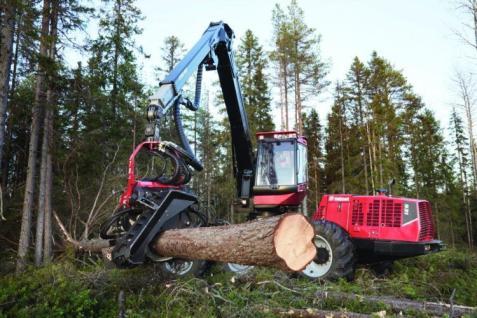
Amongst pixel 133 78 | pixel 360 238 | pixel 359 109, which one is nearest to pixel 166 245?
pixel 360 238

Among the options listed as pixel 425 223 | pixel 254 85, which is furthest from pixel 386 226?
pixel 254 85

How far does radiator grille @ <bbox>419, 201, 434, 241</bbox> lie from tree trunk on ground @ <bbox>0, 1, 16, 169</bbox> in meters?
8.33

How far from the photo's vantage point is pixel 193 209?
193 inches

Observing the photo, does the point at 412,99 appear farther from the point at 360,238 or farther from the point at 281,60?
the point at 360,238

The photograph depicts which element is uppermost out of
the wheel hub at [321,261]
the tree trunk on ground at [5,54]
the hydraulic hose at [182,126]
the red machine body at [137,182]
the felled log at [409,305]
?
the tree trunk on ground at [5,54]

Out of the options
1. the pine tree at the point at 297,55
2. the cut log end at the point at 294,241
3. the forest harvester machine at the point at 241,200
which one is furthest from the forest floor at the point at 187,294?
the pine tree at the point at 297,55

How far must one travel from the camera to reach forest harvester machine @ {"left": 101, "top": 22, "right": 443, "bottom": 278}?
4500 millimetres

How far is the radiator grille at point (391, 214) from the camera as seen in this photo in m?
6.92

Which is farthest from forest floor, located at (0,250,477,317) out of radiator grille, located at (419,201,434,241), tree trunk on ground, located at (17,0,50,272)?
tree trunk on ground, located at (17,0,50,272)

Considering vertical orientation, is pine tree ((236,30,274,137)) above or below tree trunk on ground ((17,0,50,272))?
above

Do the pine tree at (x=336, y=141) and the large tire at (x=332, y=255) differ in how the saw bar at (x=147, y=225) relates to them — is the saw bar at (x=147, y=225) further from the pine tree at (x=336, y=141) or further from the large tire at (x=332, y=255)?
the pine tree at (x=336, y=141)

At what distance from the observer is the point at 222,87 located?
26.9 feet

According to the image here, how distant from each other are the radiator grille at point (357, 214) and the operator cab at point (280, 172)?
49.4 inches

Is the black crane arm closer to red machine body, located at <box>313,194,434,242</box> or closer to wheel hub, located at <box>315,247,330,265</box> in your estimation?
red machine body, located at <box>313,194,434,242</box>
